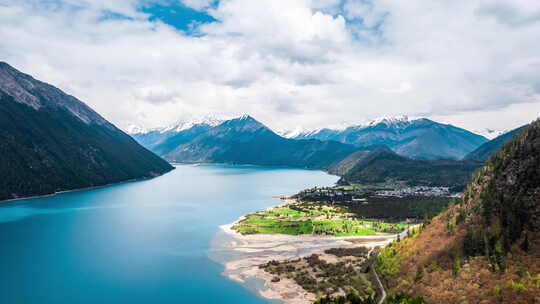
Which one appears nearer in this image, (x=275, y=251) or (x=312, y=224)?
(x=275, y=251)

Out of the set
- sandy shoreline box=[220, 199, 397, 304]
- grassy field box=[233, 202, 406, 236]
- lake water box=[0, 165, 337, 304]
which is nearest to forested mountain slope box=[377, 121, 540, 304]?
sandy shoreline box=[220, 199, 397, 304]

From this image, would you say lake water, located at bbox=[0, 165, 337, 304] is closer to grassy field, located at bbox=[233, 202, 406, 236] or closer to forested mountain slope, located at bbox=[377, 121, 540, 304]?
grassy field, located at bbox=[233, 202, 406, 236]

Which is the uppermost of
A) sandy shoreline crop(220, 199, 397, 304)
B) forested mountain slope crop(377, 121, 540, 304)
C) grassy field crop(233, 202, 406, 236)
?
forested mountain slope crop(377, 121, 540, 304)

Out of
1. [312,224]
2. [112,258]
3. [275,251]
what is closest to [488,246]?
[275,251]

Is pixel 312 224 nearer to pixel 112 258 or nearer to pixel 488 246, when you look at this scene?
pixel 112 258

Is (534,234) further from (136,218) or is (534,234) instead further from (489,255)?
(136,218)

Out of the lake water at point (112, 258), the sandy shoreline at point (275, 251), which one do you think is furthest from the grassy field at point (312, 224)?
the lake water at point (112, 258)
